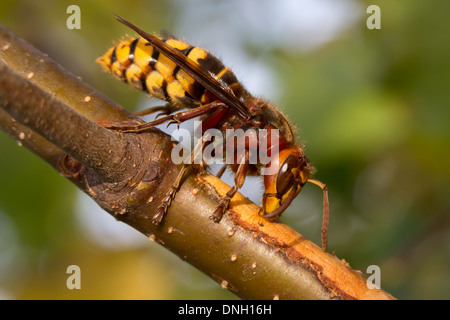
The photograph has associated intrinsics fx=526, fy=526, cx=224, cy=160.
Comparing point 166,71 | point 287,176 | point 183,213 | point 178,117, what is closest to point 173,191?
point 183,213

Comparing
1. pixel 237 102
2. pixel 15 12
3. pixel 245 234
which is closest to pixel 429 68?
pixel 237 102

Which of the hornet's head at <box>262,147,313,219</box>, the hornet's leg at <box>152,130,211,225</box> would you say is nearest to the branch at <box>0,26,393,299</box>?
the hornet's leg at <box>152,130,211,225</box>

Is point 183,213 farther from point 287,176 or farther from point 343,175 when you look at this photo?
point 343,175

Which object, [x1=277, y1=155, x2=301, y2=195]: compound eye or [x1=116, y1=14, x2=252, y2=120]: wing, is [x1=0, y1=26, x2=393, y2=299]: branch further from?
[x1=116, y1=14, x2=252, y2=120]: wing

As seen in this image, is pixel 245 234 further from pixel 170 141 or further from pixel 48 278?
pixel 48 278

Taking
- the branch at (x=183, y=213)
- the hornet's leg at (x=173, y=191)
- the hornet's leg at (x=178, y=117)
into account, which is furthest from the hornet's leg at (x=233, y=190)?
the hornet's leg at (x=178, y=117)
